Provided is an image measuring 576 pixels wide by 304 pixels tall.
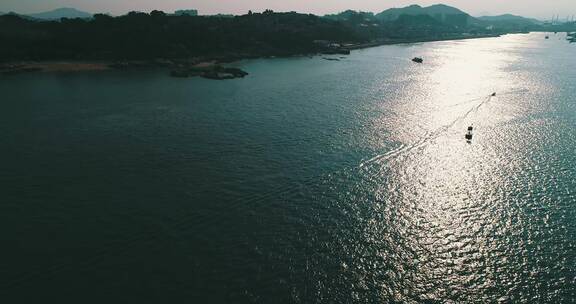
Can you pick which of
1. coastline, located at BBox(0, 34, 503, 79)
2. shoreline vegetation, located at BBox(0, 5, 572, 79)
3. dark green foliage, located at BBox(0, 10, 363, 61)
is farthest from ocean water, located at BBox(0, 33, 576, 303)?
dark green foliage, located at BBox(0, 10, 363, 61)

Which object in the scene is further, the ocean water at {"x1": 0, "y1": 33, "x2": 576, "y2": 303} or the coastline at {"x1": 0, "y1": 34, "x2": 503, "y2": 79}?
the coastline at {"x1": 0, "y1": 34, "x2": 503, "y2": 79}

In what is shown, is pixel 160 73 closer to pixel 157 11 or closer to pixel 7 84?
pixel 7 84

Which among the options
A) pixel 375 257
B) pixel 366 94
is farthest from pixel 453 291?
pixel 366 94

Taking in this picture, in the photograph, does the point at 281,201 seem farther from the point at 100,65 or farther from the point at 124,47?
the point at 124,47

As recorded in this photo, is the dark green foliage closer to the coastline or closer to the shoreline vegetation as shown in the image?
the shoreline vegetation

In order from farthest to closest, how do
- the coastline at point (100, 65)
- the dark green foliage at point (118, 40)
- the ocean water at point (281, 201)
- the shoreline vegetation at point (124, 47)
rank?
1. the dark green foliage at point (118, 40)
2. the shoreline vegetation at point (124, 47)
3. the coastline at point (100, 65)
4. the ocean water at point (281, 201)

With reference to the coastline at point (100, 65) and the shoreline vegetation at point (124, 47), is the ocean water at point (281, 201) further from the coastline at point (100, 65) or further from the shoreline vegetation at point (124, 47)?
the shoreline vegetation at point (124, 47)

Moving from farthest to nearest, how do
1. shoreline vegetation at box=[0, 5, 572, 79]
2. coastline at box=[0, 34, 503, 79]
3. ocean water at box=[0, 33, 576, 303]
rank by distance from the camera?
1. shoreline vegetation at box=[0, 5, 572, 79]
2. coastline at box=[0, 34, 503, 79]
3. ocean water at box=[0, 33, 576, 303]

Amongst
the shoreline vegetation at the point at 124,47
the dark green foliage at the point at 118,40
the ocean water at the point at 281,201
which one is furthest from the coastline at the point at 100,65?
the ocean water at the point at 281,201

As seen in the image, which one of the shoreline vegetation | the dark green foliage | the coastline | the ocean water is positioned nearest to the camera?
the ocean water
